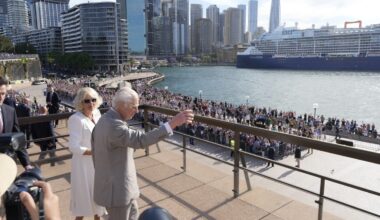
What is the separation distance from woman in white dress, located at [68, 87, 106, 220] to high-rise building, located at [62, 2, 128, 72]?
105 meters

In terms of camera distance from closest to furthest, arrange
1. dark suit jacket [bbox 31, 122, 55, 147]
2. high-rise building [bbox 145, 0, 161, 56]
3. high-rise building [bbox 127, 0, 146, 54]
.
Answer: dark suit jacket [bbox 31, 122, 55, 147] < high-rise building [bbox 127, 0, 146, 54] < high-rise building [bbox 145, 0, 161, 56]

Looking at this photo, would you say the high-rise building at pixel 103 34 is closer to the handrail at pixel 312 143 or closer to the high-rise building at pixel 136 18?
the high-rise building at pixel 136 18

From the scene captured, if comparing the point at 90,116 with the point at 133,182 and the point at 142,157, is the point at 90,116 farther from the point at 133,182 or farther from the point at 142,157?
the point at 142,157

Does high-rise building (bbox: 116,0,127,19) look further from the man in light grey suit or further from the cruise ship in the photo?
the man in light grey suit

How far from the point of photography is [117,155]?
2199 mm

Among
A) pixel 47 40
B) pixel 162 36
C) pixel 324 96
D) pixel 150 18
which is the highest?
pixel 150 18

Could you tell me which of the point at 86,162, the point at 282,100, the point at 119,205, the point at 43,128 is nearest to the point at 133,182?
the point at 119,205

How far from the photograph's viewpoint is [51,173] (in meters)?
4.59

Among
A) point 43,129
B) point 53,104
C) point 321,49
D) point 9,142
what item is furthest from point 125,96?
point 321,49

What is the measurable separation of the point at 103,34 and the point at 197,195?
352 feet

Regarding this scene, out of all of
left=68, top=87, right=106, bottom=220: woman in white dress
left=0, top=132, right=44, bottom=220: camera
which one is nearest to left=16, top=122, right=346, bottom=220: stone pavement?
left=68, top=87, right=106, bottom=220: woman in white dress

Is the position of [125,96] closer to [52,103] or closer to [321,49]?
[52,103]

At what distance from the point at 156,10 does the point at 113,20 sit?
86124mm

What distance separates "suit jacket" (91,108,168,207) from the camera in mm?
2121
